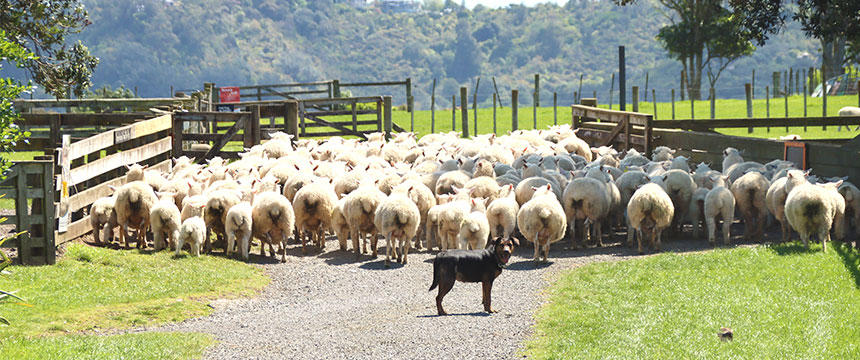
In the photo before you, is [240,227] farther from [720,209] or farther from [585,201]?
[720,209]

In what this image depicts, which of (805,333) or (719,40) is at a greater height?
Result: (719,40)

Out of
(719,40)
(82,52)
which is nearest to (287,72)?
(719,40)

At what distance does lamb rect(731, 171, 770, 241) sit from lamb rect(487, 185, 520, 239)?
3.39 meters

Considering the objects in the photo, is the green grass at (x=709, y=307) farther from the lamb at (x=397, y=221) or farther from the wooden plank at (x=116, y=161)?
the wooden plank at (x=116, y=161)

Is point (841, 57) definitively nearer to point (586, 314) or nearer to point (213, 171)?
point (213, 171)

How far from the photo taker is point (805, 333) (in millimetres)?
8438

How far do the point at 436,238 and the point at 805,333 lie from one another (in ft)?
23.1

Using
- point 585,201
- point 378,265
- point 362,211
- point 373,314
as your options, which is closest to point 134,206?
point 362,211

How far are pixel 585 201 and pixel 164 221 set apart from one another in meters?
5.98

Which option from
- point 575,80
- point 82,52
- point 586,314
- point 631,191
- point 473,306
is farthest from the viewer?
point 575,80

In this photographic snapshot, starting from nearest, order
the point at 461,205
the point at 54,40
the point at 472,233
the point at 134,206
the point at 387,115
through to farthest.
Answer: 1. the point at 472,233
2. the point at 461,205
3. the point at 134,206
4. the point at 54,40
5. the point at 387,115

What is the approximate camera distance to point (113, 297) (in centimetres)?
1065

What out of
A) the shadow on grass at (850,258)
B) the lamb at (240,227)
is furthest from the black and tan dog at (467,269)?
the lamb at (240,227)

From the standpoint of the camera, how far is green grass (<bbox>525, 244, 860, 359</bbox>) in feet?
26.8
